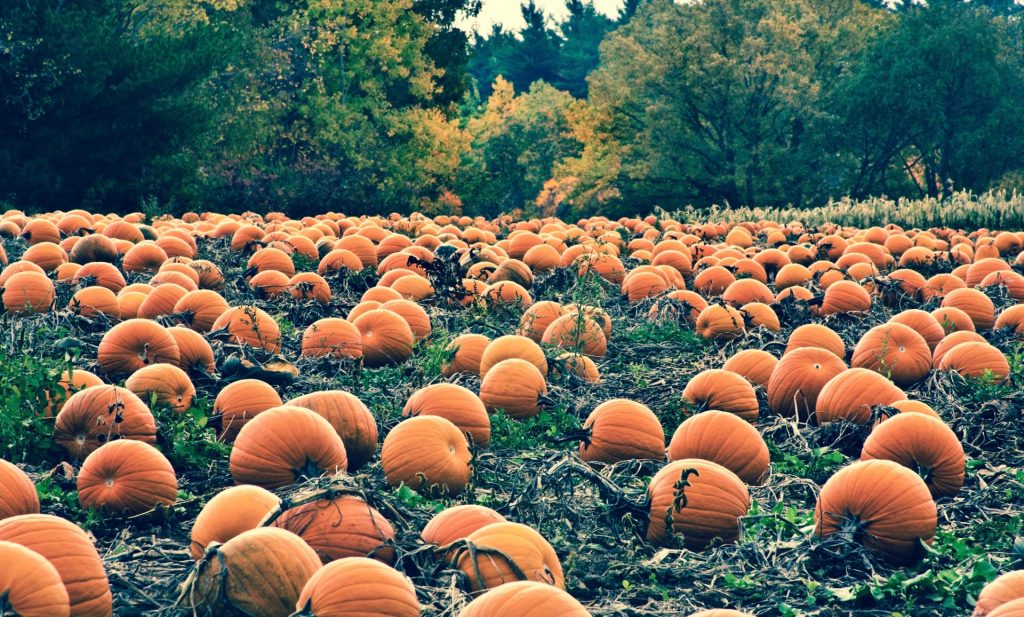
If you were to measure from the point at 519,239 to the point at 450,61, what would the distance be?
30486mm

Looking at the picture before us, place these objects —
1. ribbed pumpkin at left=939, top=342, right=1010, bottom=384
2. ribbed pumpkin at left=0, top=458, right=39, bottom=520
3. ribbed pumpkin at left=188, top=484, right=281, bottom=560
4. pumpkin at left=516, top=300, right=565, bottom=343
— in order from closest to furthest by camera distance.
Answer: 1. ribbed pumpkin at left=188, top=484, right=281, bottom=560
2. ribbed pumpkin at left=0, top=458, right=39, bottom=520
3. ribbed pumpkin at left=939, top=342, right=1010, bottom=384
4. pumpkin at left=516, top=300, right=565, bottom=343

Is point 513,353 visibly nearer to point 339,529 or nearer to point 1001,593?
point 339,529

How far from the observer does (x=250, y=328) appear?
7.10 metres

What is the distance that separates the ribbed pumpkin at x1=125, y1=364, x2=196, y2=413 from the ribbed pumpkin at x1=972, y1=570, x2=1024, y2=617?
4043 mm

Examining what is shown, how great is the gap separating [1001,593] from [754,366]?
3.58 m

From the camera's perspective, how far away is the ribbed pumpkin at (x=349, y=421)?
16.4 ft

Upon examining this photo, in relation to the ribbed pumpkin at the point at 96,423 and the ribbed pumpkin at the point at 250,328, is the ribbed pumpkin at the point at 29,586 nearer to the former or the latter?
the ribbed pumpkin at the point at 96,423

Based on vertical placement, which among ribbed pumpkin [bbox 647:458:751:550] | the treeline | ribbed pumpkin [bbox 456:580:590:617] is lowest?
ribbed pumpkin [bbox 647:458:751:550]

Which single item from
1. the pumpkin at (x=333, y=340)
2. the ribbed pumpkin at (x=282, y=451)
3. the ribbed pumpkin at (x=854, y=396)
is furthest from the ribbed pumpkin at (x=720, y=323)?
the ribbed pumpkin at (x=282, y=451)

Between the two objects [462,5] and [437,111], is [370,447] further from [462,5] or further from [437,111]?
[462,5]

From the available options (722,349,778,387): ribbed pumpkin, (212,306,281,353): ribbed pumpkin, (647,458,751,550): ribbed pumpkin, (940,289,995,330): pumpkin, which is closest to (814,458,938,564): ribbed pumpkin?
(647,458,751,550): ribbed pumpkin

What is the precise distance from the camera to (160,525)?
423cm

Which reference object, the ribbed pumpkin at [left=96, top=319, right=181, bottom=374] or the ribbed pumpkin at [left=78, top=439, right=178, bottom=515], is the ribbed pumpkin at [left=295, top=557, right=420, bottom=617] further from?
the ribbed pumpkin at [left=96, top=319, right=181, bottom=374]

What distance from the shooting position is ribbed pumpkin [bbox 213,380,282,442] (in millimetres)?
5305
